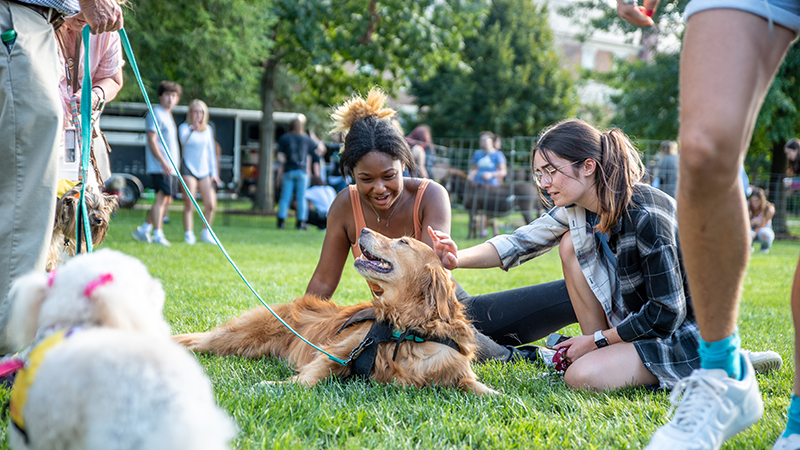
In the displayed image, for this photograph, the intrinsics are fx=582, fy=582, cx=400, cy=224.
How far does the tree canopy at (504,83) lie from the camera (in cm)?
2556

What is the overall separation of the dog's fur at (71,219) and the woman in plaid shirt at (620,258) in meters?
1.98

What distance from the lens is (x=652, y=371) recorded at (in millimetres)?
2797

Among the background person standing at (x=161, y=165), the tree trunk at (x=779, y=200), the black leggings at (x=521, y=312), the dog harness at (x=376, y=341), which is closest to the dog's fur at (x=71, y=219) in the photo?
the dog harness at (x=376, y=341)

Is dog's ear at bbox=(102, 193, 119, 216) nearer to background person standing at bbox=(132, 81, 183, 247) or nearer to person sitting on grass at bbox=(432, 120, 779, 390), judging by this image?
person sitting on grass at bbox=(432, 120, 779, 390)

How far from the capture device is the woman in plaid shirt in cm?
273

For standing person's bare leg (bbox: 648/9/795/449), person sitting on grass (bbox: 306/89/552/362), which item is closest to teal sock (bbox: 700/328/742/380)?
standing person's bare leg (bbox: 648/9/795/449)

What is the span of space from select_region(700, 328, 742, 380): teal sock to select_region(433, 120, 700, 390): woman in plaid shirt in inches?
36.1

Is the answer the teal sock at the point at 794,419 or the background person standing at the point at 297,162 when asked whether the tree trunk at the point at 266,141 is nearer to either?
the background person standing at the point at 297,162

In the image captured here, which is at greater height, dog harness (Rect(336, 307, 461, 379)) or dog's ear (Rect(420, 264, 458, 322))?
dog's ear (Rect(420, 264, 458, 322))

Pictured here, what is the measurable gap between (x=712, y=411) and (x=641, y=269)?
1.15 metres

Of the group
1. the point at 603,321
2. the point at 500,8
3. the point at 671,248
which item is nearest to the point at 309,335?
the point at 603,321

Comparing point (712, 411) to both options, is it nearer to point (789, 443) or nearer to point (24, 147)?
point (789, 443)

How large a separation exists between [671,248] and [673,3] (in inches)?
613

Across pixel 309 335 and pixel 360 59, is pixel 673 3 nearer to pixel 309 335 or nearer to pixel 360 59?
pixel 360 59
